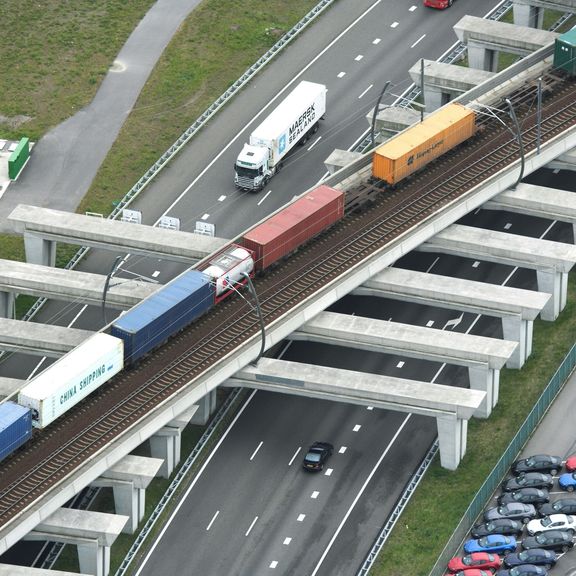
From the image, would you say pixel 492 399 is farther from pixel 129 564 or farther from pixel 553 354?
pixel 129 564

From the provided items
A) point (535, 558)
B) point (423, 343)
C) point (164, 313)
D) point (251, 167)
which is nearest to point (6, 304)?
point (164, 313)

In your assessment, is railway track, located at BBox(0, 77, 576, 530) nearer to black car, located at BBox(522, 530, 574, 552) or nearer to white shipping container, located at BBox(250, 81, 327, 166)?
white shipping container, located at BBox(250, 81, 327, 166)

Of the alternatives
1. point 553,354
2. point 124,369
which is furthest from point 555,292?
point 124,369

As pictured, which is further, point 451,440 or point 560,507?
point 451,440

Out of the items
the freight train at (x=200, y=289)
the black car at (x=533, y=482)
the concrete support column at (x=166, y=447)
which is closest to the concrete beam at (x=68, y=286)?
the freight train at (x=200, y=289)

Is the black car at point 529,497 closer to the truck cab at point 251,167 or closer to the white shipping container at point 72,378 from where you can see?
the white shipping container at point 72,378

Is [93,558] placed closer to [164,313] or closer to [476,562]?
[164,313]
